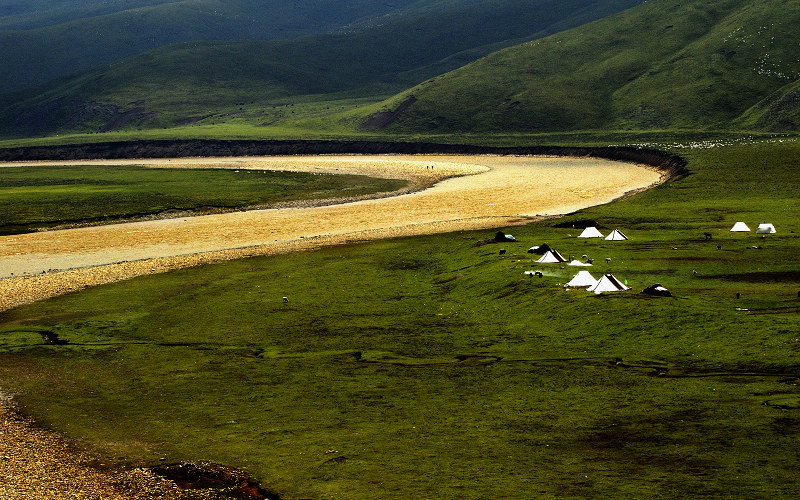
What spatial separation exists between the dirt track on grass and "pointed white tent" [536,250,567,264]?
22.7m

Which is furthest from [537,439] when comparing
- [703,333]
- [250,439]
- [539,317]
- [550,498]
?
[539,317]

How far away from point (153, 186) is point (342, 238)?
58584mm

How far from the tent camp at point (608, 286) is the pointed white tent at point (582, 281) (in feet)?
2.70

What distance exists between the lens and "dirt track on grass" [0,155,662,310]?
64375mm

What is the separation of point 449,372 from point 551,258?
1983 cm

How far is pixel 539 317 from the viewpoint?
43.3m

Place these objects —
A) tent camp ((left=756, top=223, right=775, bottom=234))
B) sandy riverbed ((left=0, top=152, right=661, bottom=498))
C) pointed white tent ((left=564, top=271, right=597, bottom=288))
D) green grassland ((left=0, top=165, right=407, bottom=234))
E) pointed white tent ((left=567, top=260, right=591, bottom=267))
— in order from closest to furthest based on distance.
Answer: sandy riverbed ((left=0, top=152, right=661, bottom=498)) < pointed white tent ((left=564, top=271, right=597, bottom=288)) < pointed white tent ((left=567, top=260, right=591, bottom=267)) < tent camp ((left=756, top=223, right=775, bottom=234)) < green grassland ((left=0, top=165, right=407, bottom=234))

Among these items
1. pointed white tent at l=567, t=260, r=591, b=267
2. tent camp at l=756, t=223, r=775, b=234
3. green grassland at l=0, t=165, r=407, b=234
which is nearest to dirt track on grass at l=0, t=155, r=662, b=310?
green grassland at l=0, t=165, r=407, b=234

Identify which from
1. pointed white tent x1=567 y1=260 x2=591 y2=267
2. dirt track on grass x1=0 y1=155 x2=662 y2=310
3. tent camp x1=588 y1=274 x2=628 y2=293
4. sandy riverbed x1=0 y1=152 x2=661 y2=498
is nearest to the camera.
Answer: sandy riverbed x1=0 y1=152 x2=661 y2=498

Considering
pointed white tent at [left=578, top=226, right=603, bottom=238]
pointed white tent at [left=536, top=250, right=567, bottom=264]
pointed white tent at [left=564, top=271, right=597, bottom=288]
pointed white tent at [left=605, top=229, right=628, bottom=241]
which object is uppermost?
pointed white tent at [left=564, top=271, right=597, bottom=288]

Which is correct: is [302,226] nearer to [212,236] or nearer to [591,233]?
[212,236]

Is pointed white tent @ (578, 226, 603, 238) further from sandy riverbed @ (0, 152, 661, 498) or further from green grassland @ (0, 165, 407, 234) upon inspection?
green grassland @ (0, 165, 407, 234)

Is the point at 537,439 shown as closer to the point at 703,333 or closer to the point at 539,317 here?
the point at 703,333

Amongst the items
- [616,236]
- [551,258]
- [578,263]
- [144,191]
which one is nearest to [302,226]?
[616,236]
